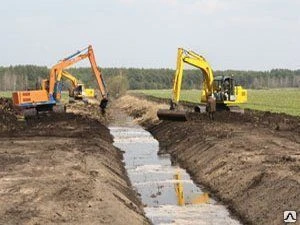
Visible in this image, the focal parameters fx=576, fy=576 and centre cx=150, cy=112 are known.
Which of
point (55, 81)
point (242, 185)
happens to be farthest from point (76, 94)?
point (242, 185)

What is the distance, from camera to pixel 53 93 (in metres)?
51.8

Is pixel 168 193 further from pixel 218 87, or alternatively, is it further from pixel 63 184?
pixel 218 87

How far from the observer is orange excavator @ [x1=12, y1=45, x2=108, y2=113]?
1945 inches

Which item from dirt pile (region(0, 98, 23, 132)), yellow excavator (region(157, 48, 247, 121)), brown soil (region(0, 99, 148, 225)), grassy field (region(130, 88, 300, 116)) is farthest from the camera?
grassy field (region(130, 88, 300, 116))

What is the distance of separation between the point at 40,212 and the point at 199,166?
13.0 meters

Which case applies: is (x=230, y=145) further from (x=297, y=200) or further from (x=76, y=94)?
(x=76, y=94)

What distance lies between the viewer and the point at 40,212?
46.4ft

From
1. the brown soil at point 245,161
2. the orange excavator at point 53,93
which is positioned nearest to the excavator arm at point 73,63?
the orange excavator at point 53,93

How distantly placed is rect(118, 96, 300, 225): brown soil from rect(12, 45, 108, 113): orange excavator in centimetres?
1199

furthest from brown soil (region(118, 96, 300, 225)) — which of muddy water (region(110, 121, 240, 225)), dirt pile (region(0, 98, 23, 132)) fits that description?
dirt pile (region(0, 98, 23, 132))

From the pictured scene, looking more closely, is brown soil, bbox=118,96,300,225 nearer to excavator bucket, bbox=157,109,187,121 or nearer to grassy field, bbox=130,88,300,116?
excavator bucket, bbox=157,109,187,121

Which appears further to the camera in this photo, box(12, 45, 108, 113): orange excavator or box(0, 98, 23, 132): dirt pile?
box(12, 45, 108, 113): orange excavator

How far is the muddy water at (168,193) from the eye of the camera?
17.4m

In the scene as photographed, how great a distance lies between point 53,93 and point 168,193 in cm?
3180
